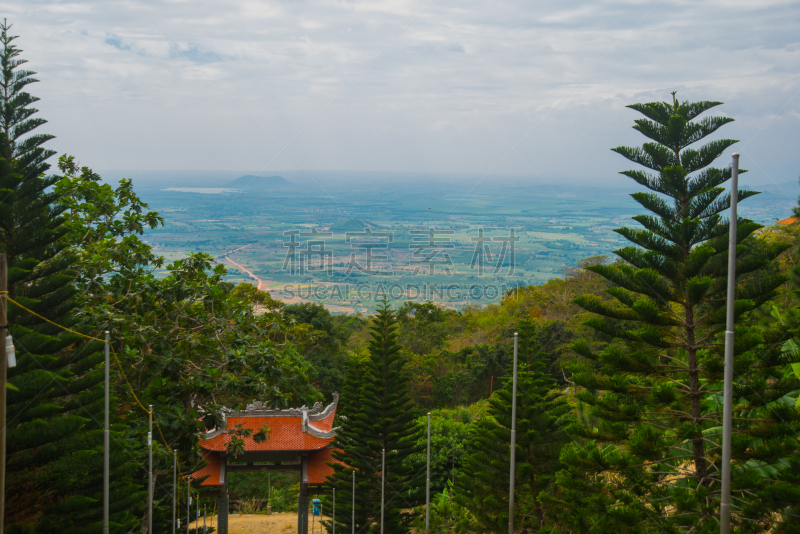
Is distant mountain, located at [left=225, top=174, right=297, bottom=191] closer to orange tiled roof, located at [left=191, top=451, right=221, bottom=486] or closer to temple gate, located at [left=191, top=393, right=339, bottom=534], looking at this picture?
temple gate, located at [left=191, top=393, right=339, bottom=534]

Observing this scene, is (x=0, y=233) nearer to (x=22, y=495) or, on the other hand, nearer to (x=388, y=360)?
(x=22, y=495)

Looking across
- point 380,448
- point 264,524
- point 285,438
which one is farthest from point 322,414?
point 264,524

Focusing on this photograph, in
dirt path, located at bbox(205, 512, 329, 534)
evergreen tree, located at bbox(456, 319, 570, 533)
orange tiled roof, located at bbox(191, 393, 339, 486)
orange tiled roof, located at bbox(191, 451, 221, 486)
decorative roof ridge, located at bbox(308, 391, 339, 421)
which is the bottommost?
dirt path, located at bbox(205, 512, 329, 534)

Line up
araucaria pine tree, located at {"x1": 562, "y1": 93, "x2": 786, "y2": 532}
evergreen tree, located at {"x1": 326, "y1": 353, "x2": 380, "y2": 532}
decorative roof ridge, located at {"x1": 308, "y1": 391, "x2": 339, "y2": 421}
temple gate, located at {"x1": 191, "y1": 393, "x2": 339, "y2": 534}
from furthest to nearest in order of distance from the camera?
decorative roof ridge, located at {"x1": 308, "y1": 391, "x2": 339, "y2": 421} → temple gate, located at {"x1": 191, "y1": 393, "x2": 339, "y2": 534} → evergreen tree, located at {"x1": 326, "y1": 353, "x2": 380, "y2": 532} → araucaria pine tree, located at {"x1": 562, "y1": 93, "x2": 786, "y2": 532}

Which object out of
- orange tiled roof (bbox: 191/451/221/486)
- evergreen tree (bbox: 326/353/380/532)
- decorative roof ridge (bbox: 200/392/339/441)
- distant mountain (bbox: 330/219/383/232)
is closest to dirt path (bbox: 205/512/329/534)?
orange tiled roof (bbox: 191/451/221/486)

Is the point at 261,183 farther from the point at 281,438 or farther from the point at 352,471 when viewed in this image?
the point at 352,471

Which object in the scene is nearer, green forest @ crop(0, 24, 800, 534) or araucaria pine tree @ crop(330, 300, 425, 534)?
green forest @ crop(0, 24, 800, 534)

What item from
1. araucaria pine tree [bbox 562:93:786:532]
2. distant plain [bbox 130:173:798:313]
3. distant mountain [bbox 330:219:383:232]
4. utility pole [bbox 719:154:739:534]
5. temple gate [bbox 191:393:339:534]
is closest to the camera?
utility pole [bbox 719:154:739:534]
